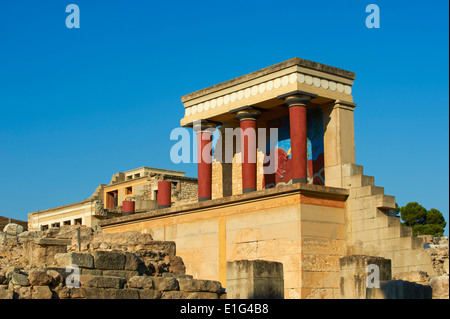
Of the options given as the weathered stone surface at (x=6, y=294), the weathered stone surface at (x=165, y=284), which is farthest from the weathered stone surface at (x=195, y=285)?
the weathered stone surface at (x=6, y=294)

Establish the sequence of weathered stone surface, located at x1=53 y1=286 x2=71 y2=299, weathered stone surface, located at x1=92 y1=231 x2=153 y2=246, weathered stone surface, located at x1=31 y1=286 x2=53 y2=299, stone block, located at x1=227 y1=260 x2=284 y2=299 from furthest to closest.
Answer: weathered stone surface, located at x1=92 y1=231 x2=153 y2=246, stone block, located at x1=227 y1=260 x2=284 y2=299, weathered stone surface, located at x1=53 y1=286 x2=71 y2=299, weathered stone surface, located at x1=31 y1=286 x2=53 y2=299

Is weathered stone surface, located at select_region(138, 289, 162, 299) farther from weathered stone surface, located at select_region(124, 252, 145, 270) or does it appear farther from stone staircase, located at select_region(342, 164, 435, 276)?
stone staircase, located at select_region(342, 164, 435, 276)

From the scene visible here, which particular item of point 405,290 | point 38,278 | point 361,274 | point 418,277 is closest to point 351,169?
point 418,277

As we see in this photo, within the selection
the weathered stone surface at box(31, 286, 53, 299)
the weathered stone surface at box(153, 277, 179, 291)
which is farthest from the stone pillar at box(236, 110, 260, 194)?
the weathered stone surface at box(31, 286, 53, 299)

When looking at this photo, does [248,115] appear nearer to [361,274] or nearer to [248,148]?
[248,148]

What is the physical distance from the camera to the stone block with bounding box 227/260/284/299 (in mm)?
15086

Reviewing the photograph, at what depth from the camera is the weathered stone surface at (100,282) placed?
14.6 m

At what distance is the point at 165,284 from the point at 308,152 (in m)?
8.38

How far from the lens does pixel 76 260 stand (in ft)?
50.3

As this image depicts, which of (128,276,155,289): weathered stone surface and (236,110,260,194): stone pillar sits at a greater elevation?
(236,110,260,194): stone pillar

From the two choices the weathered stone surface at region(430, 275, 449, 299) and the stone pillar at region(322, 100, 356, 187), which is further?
the stone pillar at region(322, 100, 356, 187)

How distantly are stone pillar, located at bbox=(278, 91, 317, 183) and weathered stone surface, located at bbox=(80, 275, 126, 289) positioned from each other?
280 inches
